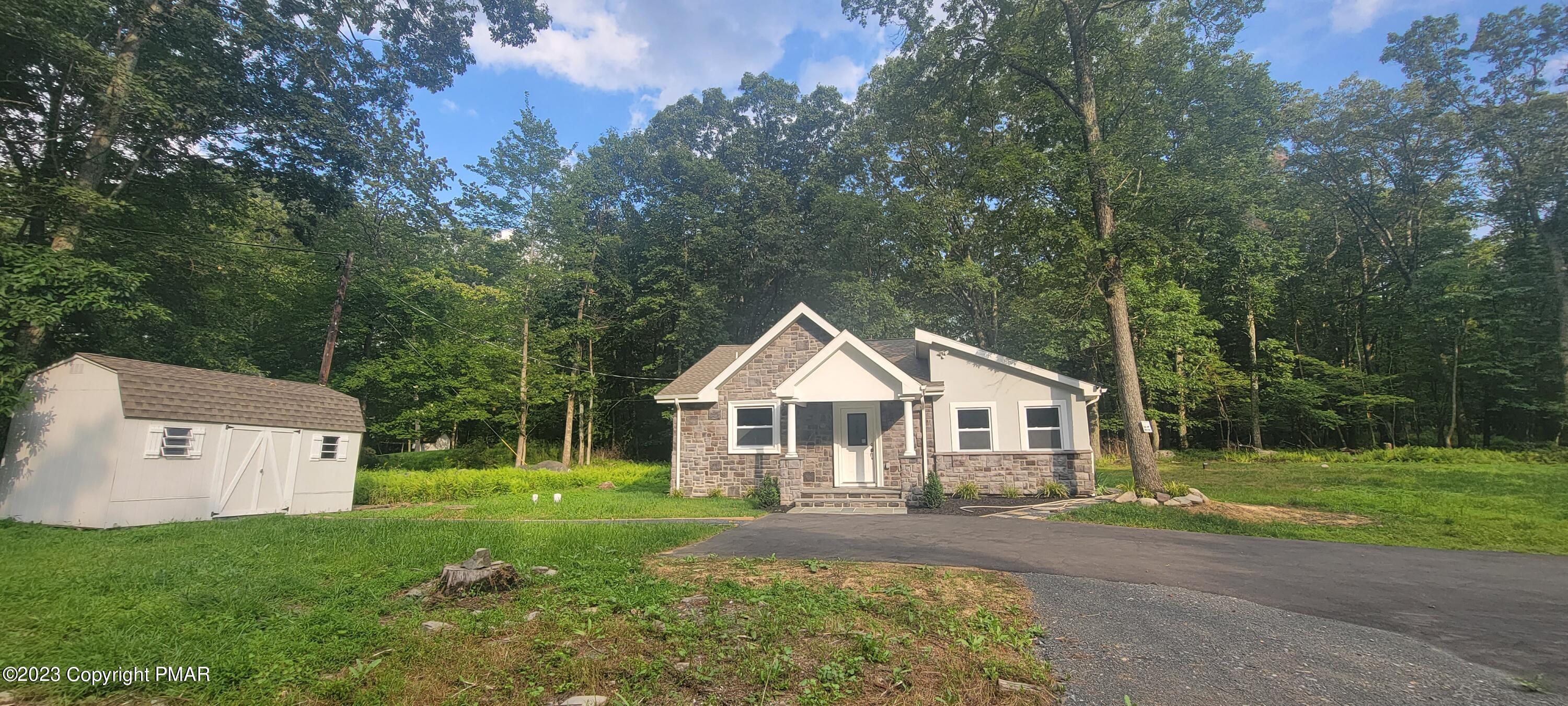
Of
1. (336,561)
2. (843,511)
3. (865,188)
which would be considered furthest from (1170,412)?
(336,561)

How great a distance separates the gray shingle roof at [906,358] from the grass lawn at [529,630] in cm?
997

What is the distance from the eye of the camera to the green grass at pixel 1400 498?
9156 millimetres

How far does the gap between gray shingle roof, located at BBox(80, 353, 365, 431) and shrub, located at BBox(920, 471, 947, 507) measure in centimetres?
1348

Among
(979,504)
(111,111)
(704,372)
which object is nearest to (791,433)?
(979,504)

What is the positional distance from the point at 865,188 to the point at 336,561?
28.4 metres

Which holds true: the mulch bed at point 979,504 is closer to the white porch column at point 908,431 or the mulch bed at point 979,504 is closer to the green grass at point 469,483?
the white porch column at point 908,431

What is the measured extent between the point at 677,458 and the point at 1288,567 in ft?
39.9

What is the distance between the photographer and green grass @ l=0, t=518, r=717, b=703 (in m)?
3.54

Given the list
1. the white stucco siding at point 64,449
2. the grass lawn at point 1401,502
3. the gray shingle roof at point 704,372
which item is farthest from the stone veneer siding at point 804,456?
the white stucco siding at point 64,449

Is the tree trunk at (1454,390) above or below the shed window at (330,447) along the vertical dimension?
above

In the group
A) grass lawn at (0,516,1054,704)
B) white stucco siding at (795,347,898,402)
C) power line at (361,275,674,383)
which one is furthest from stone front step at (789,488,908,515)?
power line at (361,275,674,383)

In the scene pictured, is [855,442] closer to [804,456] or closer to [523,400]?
[804,456]

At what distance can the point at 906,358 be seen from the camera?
17109 millimetres

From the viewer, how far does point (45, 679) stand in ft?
10.8
